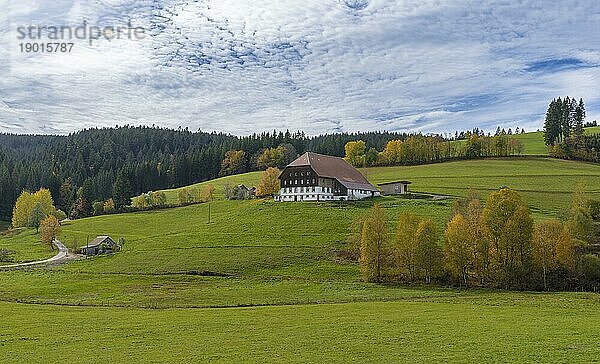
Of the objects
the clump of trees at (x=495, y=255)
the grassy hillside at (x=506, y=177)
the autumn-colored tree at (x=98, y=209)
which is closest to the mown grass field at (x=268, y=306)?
the grassy hillside at (x=506, y=177)

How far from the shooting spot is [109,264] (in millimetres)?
80938

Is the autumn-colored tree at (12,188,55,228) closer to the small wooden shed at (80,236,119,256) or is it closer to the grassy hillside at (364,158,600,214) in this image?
the small wooden shed at (80,236,119,256)

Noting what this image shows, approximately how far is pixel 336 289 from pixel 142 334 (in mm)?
30333

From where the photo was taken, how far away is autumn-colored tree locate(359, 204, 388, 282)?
224ft

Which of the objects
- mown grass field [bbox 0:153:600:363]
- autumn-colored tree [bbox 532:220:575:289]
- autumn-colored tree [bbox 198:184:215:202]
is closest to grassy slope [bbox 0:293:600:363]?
mown grass field [bbox 0:153:600:363]

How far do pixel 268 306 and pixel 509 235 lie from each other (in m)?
31.9

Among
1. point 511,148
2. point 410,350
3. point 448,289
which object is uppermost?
point 511,148

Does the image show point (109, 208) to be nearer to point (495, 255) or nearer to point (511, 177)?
point (511, 177)

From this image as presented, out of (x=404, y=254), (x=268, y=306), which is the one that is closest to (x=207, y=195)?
(x=404, y=254)

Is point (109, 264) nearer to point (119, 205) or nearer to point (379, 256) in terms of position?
point (379, 256)

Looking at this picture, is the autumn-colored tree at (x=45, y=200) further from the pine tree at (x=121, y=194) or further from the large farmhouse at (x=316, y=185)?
the large farmhouse at (x=316, y=185)

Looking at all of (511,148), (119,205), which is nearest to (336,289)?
(119,205)

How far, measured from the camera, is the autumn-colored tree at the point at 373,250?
224 ft

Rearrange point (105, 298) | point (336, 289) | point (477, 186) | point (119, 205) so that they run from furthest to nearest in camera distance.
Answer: point (119, 205), point (477, 186), point (336, 289), point (105, 298)
